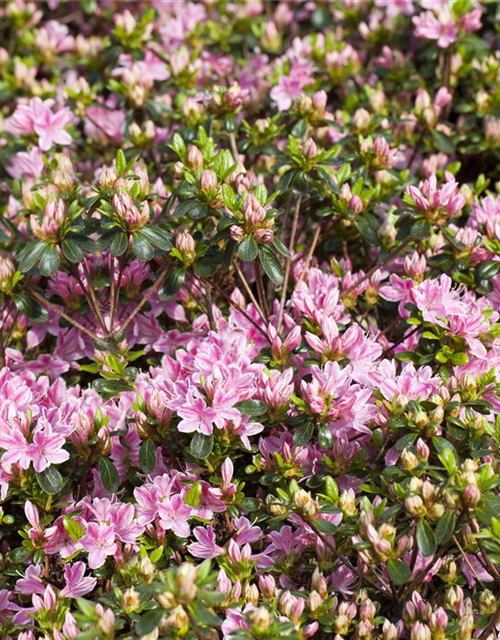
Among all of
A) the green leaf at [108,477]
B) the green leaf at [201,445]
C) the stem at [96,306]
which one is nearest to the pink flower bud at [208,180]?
the stem at [96,306]

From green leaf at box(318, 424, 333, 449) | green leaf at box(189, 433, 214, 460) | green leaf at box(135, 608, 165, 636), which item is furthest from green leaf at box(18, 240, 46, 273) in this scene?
green leaf at box(135, 608, 165, 636)

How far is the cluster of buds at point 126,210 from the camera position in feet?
9.02

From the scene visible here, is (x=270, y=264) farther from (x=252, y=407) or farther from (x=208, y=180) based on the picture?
(x=252, y=407)

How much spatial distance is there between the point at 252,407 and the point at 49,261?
892mm

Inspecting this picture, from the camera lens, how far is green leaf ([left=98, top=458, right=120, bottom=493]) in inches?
104

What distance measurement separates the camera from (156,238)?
2.82 m

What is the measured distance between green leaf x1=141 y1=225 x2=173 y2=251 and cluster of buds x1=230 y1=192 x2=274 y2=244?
0.23 metres

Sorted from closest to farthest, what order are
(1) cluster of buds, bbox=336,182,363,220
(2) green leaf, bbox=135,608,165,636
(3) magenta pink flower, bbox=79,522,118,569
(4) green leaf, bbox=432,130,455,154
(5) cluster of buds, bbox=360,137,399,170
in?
(2) green leaf, bbox=135,608,165,636, (3) magenta pink flower, bbox=79,522,118,569, (1) cluster of buds, bbox=336,182,363,220, (5) cluster of buds, bbox=360,137,399,170, (4) green leaf, bbox=432,130,455,154

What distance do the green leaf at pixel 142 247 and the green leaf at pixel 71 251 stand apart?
203mm

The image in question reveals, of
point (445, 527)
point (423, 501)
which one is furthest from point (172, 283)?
point (445, 527)

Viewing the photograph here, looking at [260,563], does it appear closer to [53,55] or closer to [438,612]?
[438,612]

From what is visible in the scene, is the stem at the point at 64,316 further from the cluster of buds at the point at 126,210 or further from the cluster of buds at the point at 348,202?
the cluster of buds at the point at 348,202

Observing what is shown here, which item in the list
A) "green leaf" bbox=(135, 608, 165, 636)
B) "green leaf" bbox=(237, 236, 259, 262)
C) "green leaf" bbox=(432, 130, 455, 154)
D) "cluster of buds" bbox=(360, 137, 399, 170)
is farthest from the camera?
"green leaf" bbox=(432, 130, 455, 154)

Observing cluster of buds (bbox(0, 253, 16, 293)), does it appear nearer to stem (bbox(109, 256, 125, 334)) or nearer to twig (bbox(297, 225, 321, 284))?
stem (bbox(109, 256, 125, 334))
